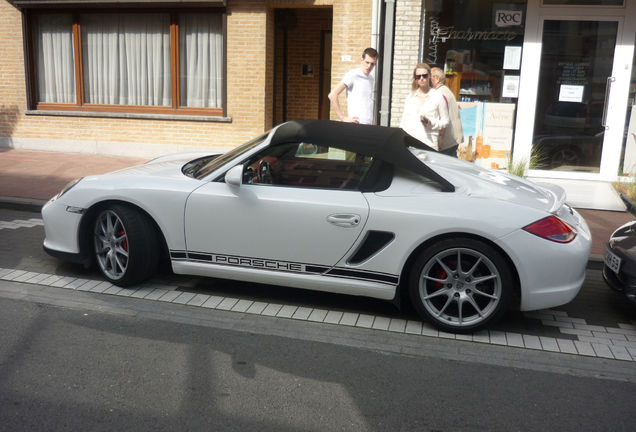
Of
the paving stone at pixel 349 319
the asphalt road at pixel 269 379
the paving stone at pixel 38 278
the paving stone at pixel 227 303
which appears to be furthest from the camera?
the paving stone at pixel 38 278

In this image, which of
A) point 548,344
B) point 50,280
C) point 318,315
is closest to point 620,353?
point 548,344

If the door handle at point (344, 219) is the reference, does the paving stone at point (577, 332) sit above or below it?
below

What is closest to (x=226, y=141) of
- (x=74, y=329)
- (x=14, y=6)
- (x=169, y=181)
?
(x=14, y=6)

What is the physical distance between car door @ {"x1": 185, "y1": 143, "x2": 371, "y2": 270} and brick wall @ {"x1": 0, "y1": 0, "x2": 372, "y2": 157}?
6770 millimetres

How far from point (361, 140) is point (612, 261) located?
219cm

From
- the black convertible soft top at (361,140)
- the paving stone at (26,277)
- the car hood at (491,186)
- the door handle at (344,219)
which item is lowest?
the paving stone at (26,277)

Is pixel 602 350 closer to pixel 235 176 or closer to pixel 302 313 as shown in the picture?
pixel 302 313

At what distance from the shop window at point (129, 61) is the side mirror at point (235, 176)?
7887 mm

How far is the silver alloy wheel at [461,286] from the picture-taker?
4699 mm

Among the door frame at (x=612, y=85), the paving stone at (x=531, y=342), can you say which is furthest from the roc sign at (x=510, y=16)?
the paving stone at (x=531, y=342)

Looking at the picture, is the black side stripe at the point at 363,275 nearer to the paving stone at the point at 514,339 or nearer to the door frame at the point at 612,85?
the paving stone at the point at 514,339

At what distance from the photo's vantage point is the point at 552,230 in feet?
15.4

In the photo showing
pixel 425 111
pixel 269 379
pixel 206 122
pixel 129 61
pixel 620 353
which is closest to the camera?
pixel 269 379

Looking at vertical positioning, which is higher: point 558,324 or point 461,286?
point 461,286
